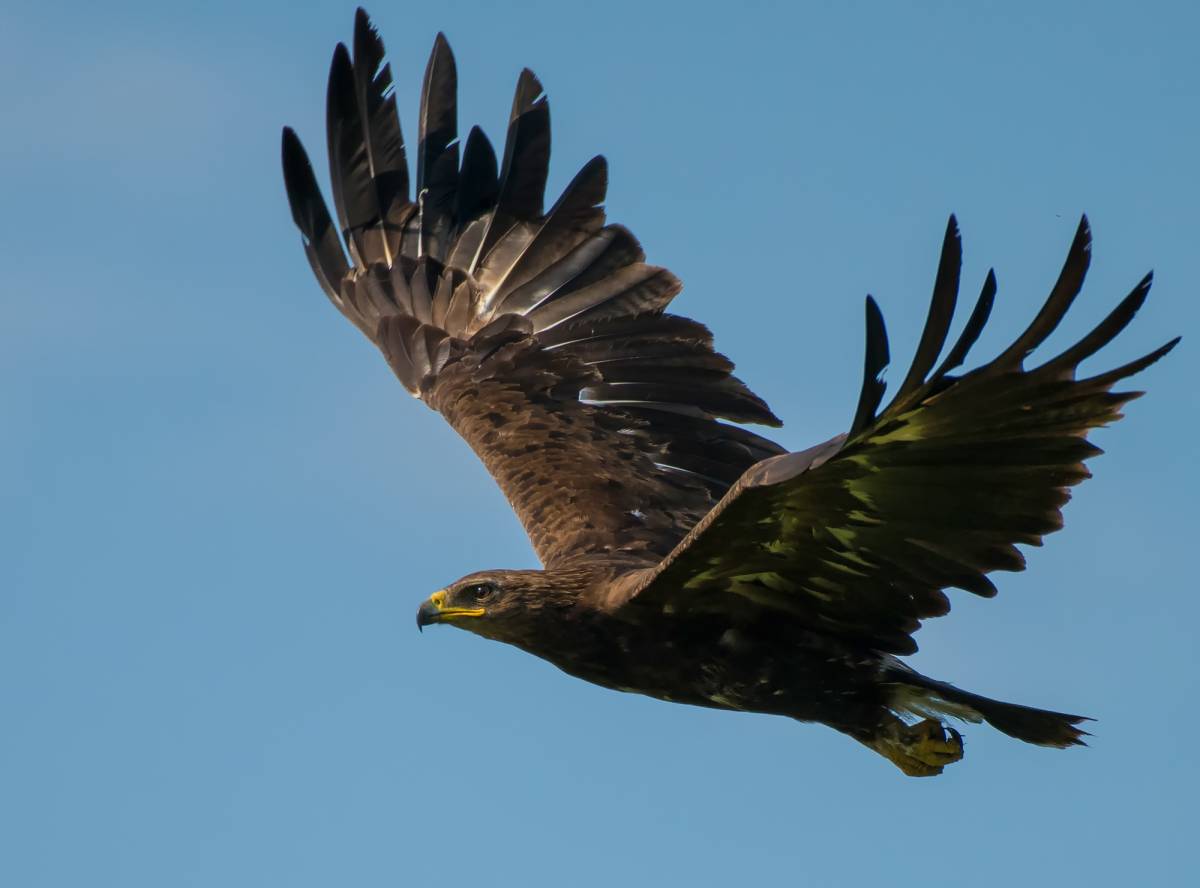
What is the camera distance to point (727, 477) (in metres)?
9.99

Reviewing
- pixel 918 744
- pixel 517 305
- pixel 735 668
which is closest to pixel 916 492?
pixel 735 668

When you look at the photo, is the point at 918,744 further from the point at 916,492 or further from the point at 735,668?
the point at 916,492

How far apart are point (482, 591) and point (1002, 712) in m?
2.19

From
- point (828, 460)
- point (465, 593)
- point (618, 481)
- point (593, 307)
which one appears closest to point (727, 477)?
point (618, 481)

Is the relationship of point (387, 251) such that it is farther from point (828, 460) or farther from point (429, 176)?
point (828, 460)

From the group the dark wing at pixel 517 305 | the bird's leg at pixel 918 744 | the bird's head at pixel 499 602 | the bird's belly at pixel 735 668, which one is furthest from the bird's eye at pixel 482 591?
the bird's leg at pixel 918 744

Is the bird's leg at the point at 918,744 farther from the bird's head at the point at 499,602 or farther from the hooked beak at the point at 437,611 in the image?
the hooked beak at the point at 437,611

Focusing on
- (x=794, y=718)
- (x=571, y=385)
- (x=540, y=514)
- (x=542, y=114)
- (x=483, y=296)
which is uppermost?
(x=542, y=114)

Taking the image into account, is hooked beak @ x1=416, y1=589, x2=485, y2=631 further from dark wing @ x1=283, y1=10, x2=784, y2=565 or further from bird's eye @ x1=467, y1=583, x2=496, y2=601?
dark wing @ x1=283, y1=10, x2=784, y2=565

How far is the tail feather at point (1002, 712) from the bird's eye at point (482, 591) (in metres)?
1.71

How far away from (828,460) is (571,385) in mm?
4038

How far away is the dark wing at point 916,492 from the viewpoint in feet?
20.8

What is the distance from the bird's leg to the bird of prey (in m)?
0.01

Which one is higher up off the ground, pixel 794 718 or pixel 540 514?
pixel 540 514
